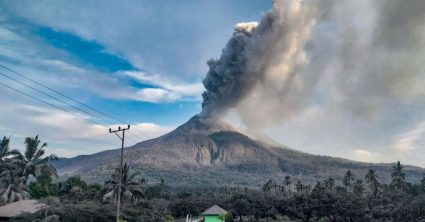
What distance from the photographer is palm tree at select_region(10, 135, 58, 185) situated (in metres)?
51.9

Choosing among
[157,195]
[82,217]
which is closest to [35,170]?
[82,217]

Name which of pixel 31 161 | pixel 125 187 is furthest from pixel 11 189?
pixel 125 187

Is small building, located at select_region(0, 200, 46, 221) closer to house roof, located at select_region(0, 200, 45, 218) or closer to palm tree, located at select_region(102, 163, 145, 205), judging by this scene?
house roof, located at select_region(0, 200, 45, 218)

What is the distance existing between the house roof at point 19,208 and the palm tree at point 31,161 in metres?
9.85

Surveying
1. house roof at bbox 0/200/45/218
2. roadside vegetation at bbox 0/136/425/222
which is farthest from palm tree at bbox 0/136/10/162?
house roof at bbox 0/200/45/218

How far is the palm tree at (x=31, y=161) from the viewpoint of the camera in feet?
170

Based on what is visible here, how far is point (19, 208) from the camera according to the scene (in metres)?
41.4

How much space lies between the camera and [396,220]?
52.6 metres

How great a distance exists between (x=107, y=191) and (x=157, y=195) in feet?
148

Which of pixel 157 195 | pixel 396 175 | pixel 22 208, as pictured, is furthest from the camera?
pixel 157 195

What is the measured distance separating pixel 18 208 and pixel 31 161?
12022 mm

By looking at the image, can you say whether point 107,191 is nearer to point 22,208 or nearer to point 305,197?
point 22,208

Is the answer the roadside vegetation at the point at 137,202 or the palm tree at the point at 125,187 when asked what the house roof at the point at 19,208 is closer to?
the roadside vegetation at the point at 137,202

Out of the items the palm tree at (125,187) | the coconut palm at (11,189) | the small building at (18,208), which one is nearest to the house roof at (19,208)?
the small building at (18,208)
